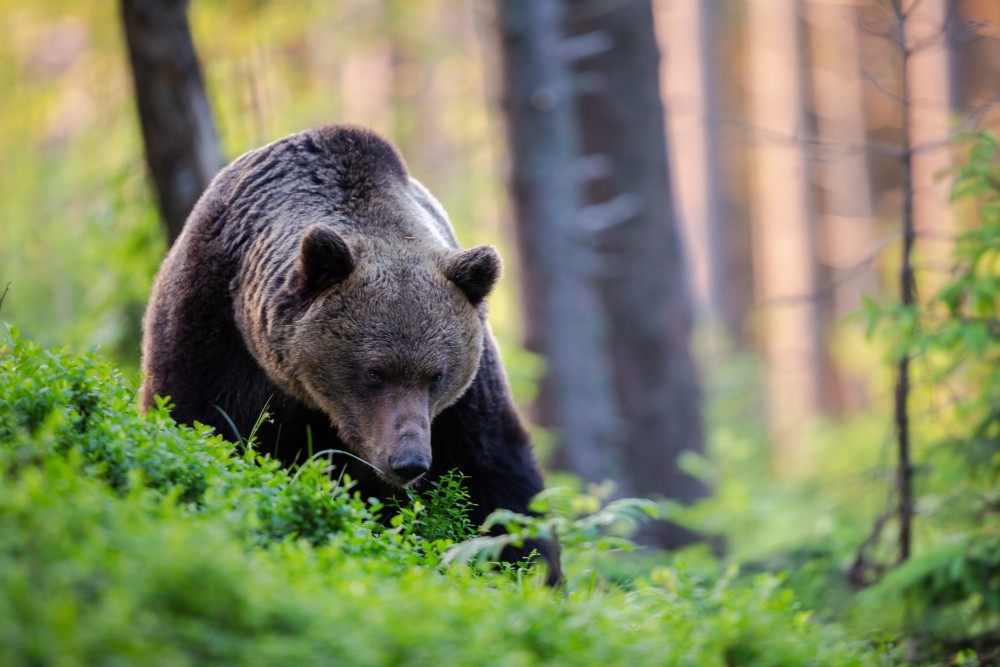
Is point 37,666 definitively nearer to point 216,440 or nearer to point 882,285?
point 216,440

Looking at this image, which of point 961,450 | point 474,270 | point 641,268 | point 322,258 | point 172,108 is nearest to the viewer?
point 322,258

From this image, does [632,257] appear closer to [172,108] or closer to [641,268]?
[641,268]

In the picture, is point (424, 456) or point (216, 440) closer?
point (216, 440)

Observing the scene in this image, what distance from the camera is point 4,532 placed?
2.63 meters

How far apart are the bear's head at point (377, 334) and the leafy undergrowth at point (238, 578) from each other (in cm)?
73

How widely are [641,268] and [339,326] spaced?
9009 millimetres

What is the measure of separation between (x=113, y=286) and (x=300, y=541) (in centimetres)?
746

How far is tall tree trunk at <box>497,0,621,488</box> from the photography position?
1156cm

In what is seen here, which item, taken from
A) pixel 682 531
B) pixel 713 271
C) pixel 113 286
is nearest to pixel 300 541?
pixel 113 286

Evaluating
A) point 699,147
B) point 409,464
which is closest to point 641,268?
point 409,464

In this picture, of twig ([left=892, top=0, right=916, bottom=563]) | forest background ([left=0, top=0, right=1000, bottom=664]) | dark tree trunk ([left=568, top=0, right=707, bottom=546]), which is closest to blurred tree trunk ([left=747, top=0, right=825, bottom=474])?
forest background ([left=0, top=0, right=1000, bottom=664])

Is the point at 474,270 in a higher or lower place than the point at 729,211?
higher

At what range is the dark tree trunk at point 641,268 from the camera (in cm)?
1366

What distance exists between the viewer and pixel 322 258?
513cm
